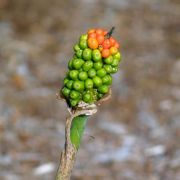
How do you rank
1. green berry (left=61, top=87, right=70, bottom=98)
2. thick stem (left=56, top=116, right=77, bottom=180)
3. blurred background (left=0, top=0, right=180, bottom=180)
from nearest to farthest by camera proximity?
green berry (left=61, top=87, right=70, bottom=98) → thick stem (left=56, top=116, right=77, bottom=180) → blurred background (left=0, top=0, right=180, bottom=180)

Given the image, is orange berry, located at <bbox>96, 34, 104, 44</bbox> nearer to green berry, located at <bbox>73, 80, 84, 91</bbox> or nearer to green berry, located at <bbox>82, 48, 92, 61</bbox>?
green berry, located at <bbox>82, 48, 92, 61</bbox>

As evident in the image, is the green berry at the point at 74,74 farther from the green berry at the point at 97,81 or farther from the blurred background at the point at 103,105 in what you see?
the blurred background at the point at 103,105

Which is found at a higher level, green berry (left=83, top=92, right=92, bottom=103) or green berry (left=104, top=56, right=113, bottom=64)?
green berry (left=104, top=56, right=113, bottom=64)

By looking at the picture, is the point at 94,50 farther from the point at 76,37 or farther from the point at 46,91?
the point at 76,37

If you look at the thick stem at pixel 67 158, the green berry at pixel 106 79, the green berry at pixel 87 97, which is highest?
the green berry at pixel 106 79

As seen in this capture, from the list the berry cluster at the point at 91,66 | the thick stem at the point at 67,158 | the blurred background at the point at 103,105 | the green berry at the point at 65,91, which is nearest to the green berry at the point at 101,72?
the berry cluster at the point at 91,66

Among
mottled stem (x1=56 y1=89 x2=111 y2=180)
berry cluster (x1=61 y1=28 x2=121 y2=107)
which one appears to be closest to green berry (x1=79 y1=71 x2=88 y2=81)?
berry cluster (x1=61 y1=28 x2=121 y2=107)

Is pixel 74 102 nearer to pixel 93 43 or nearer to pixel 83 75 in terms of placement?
pixel 83 75

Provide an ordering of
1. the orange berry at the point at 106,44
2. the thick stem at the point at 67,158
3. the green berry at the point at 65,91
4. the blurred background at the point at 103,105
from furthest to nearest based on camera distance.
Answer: the blurred background at the point at 103,105 < the thick stem at the point at 67,158 < the green berry at the point at 65,91 < the orange berry at the point at 106,44
